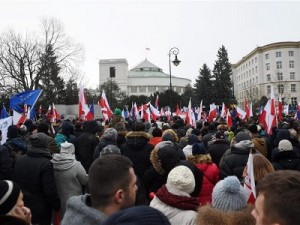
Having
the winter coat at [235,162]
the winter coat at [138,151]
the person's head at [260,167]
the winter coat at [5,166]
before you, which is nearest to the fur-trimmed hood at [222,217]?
the person's head at [260,167]

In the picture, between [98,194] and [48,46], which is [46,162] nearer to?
[98,194]

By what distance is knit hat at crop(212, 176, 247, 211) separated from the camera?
2709mm

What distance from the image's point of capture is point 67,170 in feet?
16.6

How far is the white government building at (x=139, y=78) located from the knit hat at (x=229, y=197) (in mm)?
115406

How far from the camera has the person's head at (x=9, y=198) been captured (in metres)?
2.13

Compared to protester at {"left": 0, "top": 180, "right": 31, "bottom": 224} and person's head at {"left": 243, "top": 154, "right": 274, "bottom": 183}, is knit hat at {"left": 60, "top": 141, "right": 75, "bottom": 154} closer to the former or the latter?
person's head at {"left": 243, "top": 154, "right": 274, "bottom": 183}

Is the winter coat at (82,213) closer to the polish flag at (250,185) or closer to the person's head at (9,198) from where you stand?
the person's head at (9,198)

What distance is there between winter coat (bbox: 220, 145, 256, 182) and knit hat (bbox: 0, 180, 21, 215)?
10.9 ft

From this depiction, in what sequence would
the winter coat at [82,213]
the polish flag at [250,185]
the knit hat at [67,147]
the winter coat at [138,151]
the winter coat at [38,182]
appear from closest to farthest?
the winter coat at [82,213] < the polish flag at [250,185] < the winter coat at [38,182] < the knit hat at [67,147] < the winter coat at [138,151]

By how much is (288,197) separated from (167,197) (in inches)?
67.2

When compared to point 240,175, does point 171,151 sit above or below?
above

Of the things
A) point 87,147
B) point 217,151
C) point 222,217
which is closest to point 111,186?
point 222,217

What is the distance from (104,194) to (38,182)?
266 cm

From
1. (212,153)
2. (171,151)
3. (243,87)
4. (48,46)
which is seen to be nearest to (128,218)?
(171,151)
